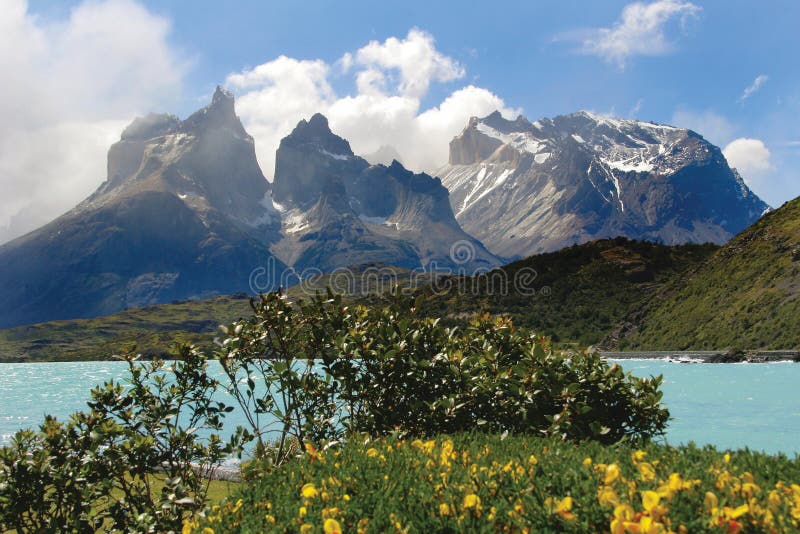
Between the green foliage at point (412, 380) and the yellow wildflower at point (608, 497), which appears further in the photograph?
the green foliage at point (412, 380)

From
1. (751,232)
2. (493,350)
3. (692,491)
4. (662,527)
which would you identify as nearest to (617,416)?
(493,350)

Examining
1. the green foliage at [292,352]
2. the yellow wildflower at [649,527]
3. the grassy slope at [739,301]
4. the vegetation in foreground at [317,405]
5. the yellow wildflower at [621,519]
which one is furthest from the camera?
the grassy slope at [739,301]

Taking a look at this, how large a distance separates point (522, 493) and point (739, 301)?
81705 mm

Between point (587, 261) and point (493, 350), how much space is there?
11867 cm

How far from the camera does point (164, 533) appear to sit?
18.4 feet

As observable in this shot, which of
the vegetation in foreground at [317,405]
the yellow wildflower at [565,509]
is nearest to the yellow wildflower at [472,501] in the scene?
the yellow wildflower at [565,509]

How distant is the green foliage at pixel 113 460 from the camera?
605 centimetres

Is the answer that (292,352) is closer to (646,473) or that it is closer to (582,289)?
(646,473)

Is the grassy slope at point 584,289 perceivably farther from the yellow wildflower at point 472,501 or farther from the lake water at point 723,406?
the yellow wildflower at point 472,501

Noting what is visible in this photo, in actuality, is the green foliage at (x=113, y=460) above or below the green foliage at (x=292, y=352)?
below

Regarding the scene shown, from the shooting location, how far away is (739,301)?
73000 millimetres

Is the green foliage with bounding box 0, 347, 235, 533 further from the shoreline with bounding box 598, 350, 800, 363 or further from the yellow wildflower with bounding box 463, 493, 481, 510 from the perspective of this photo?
the shoreline with bounding box 598, 350, 800, 363

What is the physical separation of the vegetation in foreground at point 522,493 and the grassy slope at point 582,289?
3555 inches

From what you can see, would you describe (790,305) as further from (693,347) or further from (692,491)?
(692,491)
